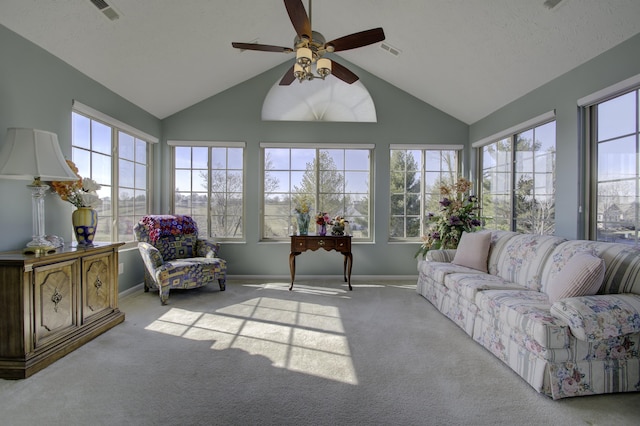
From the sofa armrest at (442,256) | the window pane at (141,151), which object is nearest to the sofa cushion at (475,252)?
the sofa armrest at (442,256)

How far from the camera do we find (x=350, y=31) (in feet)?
13.6

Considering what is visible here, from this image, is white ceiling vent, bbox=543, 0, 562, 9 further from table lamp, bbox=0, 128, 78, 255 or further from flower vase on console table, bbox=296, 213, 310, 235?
table lamp, bbox=0, 128, 78, 255

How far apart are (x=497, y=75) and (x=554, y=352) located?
9.99 ft

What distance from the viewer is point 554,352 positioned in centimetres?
192

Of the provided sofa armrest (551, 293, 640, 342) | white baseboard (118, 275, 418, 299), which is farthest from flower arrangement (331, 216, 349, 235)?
sofa armrest (551, 293, 640, 342)

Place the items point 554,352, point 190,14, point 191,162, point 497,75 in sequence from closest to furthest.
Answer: point 554,352
point 190,14
point 497,75
point 191,162

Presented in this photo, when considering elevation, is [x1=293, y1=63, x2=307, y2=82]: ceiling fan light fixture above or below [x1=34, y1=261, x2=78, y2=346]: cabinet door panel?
above

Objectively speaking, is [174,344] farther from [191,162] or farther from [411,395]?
[191,162]

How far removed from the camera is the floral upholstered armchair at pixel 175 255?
3758mm

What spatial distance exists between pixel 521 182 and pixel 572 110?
1.06 metres

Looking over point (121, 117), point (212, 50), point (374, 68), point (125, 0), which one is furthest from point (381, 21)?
point (121, 117)

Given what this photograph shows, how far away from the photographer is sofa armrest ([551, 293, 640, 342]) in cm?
184

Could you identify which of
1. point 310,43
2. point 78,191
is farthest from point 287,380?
point 78,191

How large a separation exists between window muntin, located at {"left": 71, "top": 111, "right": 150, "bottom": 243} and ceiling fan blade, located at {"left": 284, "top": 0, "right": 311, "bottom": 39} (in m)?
2.56
